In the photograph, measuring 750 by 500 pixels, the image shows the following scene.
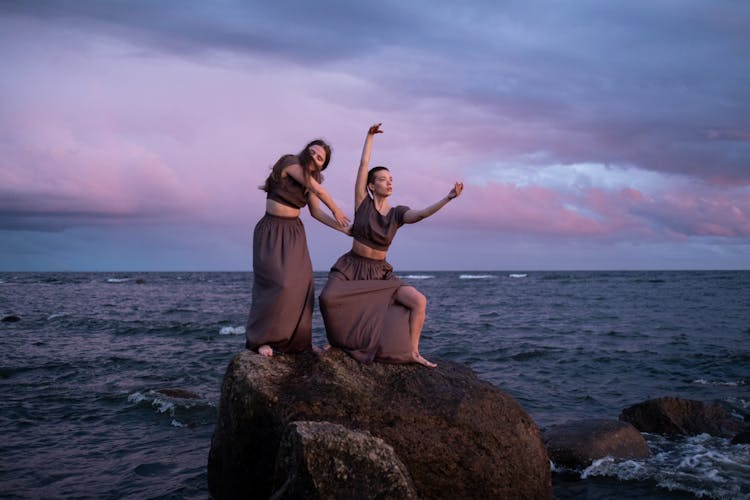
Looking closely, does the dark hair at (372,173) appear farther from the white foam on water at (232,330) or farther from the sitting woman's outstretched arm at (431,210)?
the white foam on water at (232,330)

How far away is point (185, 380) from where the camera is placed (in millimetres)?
14188

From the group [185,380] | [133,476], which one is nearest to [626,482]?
[133,476]

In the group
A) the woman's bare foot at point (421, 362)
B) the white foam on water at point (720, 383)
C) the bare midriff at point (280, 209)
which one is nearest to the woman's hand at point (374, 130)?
the bare midriff at point (280, 209)

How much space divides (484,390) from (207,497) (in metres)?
3.60

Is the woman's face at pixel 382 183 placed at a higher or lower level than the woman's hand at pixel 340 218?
higher

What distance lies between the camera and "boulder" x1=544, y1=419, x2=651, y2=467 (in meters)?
8.70

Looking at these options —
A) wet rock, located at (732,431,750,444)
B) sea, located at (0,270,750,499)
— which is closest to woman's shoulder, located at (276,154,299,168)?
sea, located at (0,270,750,499)

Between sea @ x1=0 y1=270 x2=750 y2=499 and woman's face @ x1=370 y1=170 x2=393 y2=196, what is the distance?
2174 millimetres

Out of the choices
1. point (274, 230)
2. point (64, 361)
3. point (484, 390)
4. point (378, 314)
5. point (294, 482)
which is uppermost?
point (274, 230)

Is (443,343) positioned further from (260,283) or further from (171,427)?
(260,283)

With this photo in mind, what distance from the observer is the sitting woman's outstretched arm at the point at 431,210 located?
6.98 m

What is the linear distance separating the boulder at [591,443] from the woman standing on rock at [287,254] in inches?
163

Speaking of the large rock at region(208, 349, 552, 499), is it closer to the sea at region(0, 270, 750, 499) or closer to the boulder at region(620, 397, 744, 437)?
the sea at region(0, 270, 750, 499)

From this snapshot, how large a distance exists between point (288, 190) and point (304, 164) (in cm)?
39
